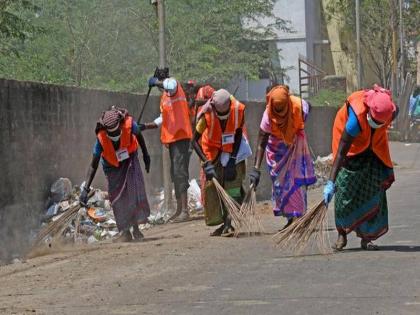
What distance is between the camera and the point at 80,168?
13.3 m

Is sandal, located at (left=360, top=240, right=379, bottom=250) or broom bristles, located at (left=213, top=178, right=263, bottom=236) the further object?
broom bristles, located at (left=213, top=178, right=263, bottom=236)

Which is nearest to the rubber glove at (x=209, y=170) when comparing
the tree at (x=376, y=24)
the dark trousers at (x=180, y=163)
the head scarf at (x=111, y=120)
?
the head scarf at (x=111, y=120)

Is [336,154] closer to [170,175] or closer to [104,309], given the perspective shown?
[104,309]

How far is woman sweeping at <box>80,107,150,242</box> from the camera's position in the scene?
1102 centimetres

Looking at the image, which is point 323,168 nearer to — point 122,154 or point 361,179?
point 122,154

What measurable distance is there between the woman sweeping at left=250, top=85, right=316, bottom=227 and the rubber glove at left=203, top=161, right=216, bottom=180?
50 centimetres

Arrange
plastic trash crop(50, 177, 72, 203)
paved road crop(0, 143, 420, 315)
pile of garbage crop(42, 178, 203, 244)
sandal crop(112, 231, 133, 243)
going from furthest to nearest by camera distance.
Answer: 1. plastic trash crop(50, 177, 72, 203)
2. pile of garbage crop(42, 178, 203, 244)
3. sandal crop(112, 231, 133, 243)
4. paved road crop(0, 143, 420, 315)

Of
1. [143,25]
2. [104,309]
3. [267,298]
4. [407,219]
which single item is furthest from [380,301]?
[143,25]

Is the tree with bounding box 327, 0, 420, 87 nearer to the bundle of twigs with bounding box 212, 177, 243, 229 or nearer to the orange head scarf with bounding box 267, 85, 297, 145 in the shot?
the orange head scarf with bounding box 267, 85, 297, 145

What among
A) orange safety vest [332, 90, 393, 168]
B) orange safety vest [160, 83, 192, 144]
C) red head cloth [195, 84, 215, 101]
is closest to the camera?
orange safety vest [332, 90, 393, 168]

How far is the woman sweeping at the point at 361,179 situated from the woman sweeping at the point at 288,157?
1755 mm

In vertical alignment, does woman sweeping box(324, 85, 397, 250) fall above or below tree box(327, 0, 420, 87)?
below

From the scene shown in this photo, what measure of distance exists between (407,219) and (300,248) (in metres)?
3.23

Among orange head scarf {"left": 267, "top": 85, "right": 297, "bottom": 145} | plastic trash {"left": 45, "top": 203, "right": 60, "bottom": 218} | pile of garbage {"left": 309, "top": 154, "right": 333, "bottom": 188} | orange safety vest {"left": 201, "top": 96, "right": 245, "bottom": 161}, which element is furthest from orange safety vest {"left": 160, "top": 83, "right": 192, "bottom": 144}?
pile of garbage {"left": 309, "top": 154, "right": 333, "bottom": 188}
